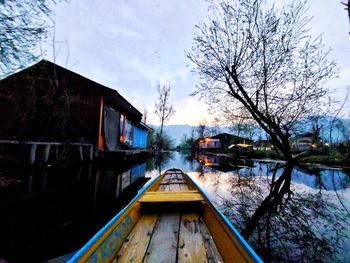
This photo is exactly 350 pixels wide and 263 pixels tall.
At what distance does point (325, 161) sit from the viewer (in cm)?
1862

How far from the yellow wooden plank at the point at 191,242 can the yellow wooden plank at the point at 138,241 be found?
1.11 ft

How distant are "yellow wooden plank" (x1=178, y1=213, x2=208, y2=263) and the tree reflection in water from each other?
1.02 m

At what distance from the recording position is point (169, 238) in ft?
7.73

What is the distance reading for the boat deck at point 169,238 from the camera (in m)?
1.95

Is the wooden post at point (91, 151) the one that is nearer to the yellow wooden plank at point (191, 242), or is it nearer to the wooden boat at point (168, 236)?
the wooden boat at point (168, 236)

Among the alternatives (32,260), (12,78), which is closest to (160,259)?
(32,260)

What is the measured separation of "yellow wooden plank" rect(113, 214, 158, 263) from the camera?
1932 millimetres

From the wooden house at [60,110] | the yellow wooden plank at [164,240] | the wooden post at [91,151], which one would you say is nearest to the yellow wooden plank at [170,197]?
the yellow wooden plank at [164,240]

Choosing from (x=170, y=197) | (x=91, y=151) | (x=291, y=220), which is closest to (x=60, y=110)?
(x=91, y=151)

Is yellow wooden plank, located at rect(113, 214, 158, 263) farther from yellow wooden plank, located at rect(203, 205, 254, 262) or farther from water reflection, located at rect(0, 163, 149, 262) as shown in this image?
water reflection, located at rect(0, 163, 149, 262)

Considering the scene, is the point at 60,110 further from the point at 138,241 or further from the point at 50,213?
the point at 138,241

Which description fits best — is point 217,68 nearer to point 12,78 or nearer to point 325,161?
point 12,78

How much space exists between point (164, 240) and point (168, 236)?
0.10m

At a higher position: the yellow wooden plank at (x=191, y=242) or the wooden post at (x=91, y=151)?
the wooden post at (x=91, y=151)
